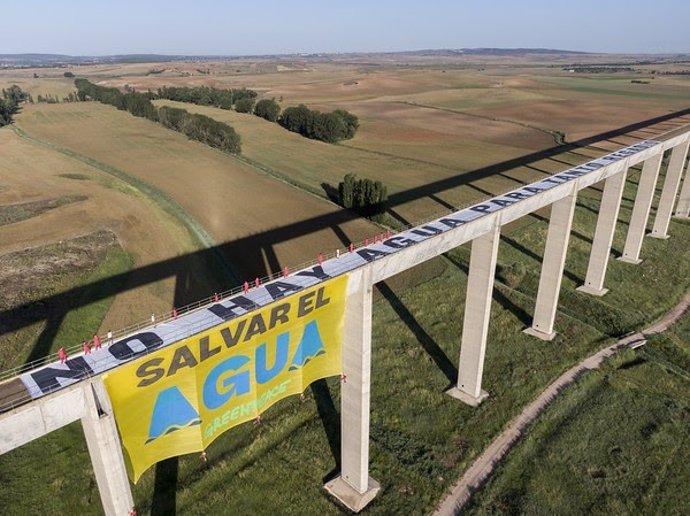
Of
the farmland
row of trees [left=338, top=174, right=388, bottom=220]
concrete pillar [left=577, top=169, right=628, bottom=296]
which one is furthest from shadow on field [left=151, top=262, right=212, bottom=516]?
row of trees [left=338, top=174, right=388, bottom=220]

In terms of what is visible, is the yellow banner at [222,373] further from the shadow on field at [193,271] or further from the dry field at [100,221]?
the dry field at [100,221]

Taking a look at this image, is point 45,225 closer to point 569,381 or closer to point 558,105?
point 569,381

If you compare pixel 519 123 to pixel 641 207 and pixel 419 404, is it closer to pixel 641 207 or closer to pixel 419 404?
pixel 641 207

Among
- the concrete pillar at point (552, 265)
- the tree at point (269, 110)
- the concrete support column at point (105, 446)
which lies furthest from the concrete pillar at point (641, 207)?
the tree at point (269, 110)

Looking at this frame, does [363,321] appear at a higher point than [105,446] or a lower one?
higher

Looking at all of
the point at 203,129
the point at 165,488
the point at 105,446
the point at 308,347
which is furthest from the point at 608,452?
the point at 203,129

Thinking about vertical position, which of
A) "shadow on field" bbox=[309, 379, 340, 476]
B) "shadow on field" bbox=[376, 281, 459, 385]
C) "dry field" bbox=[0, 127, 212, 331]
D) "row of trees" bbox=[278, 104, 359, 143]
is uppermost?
"row of trees" bbox=[278, 104, 359, 143]

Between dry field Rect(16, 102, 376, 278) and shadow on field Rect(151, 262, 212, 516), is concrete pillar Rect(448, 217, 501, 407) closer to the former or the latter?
shadow on field Rect(151, 262, 212, 516)
